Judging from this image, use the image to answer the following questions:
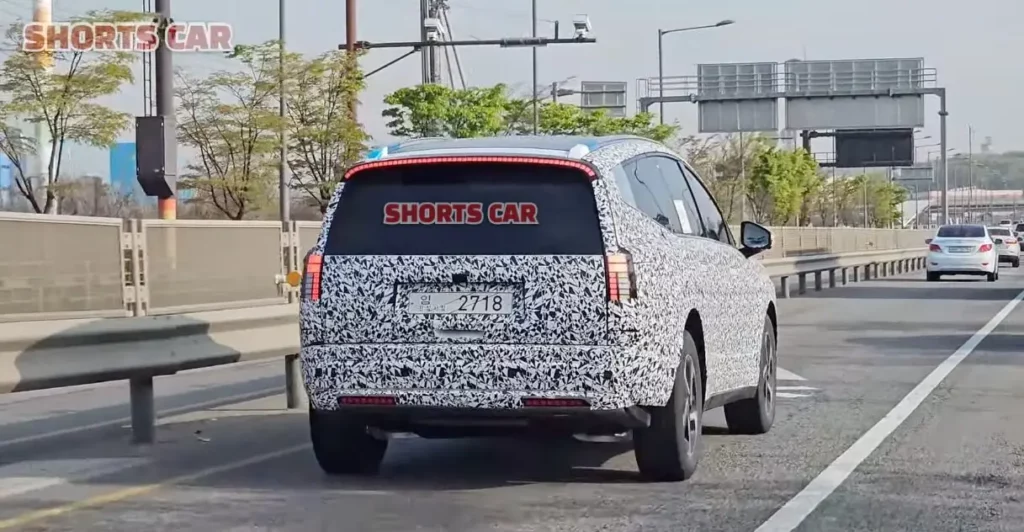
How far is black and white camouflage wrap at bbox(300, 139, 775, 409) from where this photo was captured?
7.41 meters

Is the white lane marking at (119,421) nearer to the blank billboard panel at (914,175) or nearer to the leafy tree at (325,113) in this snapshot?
the leafy tree at (325,113)

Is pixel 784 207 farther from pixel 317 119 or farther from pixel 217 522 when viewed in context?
pixel 217 522

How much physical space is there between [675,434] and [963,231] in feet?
108

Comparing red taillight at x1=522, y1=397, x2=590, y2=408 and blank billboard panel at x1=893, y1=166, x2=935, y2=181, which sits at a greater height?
blank billboard panel at x1=893, y1=166, x2=935, y2=181

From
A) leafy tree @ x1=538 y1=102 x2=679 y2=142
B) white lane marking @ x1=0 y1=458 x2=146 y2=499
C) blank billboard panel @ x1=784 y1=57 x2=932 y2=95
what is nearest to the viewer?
white lane marking @ x1=0 y1=458 x2=146 y2=499

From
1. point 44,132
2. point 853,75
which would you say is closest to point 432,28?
point 44,132

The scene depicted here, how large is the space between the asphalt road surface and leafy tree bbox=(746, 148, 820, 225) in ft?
198

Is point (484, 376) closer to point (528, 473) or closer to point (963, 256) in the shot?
point (528, 473)

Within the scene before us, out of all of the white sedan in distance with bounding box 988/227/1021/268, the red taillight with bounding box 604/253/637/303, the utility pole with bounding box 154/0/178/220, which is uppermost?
the utility pole with bounding box 154/0/178/220

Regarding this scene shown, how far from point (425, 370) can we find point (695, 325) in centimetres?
167

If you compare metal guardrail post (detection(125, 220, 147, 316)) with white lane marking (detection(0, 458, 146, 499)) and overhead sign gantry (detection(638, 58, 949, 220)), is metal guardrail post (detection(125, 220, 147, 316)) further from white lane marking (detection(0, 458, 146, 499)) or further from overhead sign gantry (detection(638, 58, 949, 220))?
overhead sign gantry (detection(638, 58, 949, 220))

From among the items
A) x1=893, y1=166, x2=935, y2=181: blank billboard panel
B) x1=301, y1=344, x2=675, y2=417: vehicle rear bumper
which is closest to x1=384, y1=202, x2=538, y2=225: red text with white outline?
x1=301, y1=344, x2=675, y2=417: vehicle rear bumper

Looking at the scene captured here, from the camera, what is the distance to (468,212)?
764 centimetres

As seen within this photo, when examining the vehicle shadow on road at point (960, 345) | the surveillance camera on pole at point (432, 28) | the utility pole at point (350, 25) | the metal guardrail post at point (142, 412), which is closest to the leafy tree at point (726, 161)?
the surveillance camera on pole at point (432, 28)
